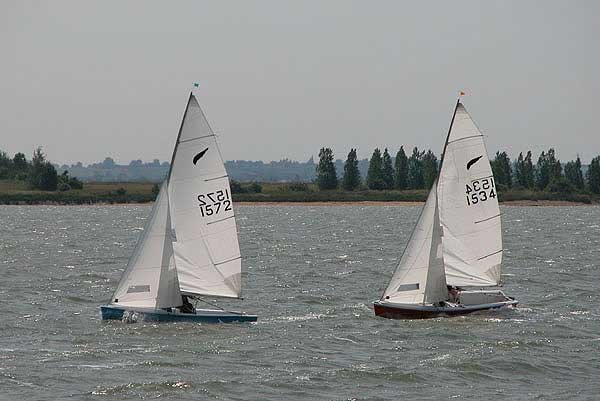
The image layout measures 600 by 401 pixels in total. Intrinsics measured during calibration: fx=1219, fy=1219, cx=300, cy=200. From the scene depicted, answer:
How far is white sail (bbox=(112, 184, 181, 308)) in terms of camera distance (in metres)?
42.3

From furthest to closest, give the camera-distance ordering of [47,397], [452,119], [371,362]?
[452,119]
[371,362]
[47,397]

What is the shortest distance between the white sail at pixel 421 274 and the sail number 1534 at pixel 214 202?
7203 millimetres

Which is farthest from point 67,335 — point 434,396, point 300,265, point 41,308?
point 300,265

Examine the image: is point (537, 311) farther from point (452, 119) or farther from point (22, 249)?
point (22, 249)

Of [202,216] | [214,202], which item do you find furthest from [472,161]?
[202,216]

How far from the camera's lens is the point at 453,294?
45.7m

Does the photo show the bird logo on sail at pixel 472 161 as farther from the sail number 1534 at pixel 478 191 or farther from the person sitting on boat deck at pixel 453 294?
the person sitting on boat deck at pixel 453 294

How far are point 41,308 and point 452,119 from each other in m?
17.9

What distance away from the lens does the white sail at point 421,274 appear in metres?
45.0

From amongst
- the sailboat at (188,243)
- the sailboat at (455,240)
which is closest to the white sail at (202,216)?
the sailboat at (188,243)

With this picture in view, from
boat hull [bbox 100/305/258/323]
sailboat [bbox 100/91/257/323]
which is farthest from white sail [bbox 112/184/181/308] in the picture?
boat hull [bbox 100/305/258/323]

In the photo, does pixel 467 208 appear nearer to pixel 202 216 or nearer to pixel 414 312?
pixel 414 312

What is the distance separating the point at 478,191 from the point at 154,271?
1274 centimetres

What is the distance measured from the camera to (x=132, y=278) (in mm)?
42594
